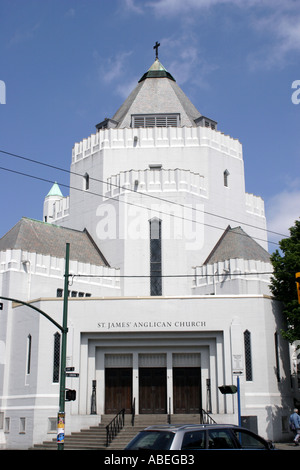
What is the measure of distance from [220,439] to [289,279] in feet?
63.4

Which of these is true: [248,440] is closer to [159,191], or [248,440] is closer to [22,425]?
[22,425]

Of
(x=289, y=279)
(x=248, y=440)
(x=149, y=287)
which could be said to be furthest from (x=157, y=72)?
(x=248, y=440)

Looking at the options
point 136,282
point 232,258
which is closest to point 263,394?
point 232,258

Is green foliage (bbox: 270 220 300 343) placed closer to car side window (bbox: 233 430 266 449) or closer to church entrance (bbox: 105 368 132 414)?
church entrance (bbox: 105 368 132 414)

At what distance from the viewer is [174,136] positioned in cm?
4128

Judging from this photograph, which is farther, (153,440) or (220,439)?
(220,439)

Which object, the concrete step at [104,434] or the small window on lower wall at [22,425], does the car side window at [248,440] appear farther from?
the small window on lower wall at [22,425]

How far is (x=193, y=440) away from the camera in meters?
10.5

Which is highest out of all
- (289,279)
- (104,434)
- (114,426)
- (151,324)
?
(289,279)

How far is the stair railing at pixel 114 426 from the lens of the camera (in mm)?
24781

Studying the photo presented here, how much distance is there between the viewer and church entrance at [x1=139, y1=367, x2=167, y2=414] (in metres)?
28.7

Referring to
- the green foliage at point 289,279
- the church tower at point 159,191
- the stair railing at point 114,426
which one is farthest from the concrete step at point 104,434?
the church tower at point 159,191

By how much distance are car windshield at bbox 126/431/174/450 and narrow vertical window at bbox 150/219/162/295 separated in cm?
2561
